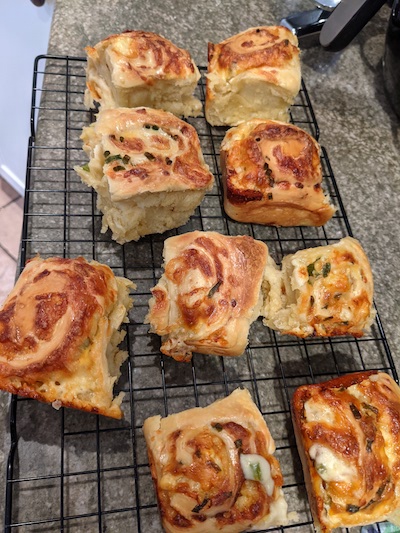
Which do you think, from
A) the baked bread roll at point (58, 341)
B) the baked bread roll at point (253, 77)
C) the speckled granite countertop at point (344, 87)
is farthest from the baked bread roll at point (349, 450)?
the baked bread roll at point (253, 77)

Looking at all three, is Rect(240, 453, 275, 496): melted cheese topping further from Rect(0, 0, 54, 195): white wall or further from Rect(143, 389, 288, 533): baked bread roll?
Rect(0, 0, 54, 195): white wall

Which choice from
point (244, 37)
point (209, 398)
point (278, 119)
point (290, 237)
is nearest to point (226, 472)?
point (209, 398)

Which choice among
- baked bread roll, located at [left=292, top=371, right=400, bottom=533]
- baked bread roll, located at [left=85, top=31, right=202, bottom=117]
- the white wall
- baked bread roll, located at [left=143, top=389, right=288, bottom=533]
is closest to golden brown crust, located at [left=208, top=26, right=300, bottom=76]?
baked bread roll, located at [left=85, top=31, right=202, bottom=117]

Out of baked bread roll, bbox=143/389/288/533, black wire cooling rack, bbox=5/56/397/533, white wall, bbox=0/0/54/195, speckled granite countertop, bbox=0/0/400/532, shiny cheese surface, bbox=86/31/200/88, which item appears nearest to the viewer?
baked bread roll, bbox=143/389/288/533

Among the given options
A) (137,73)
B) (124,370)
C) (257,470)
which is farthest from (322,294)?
(137,73)

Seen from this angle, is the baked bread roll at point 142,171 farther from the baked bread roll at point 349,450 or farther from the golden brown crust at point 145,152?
the baked bread roll at point 349,450
